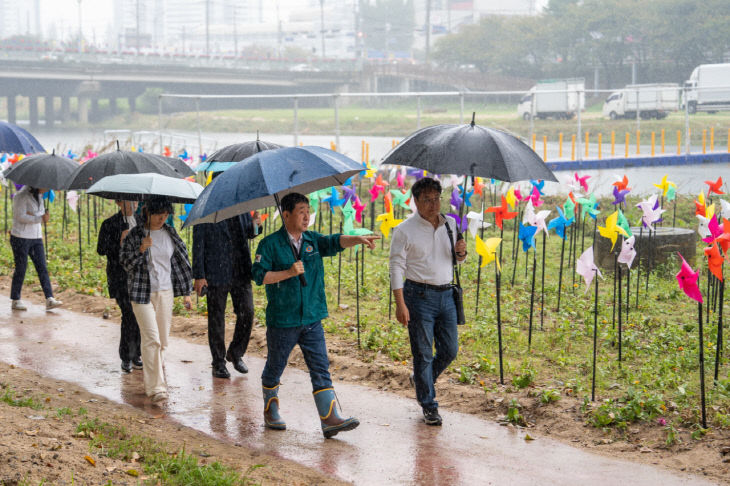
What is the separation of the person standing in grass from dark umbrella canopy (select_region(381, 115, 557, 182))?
4.84m

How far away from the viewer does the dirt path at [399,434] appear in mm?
4773

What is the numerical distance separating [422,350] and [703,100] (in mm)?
25697

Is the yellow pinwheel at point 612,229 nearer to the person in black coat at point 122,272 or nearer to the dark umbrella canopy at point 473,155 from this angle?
the dark umbrella canopy at point 473,155

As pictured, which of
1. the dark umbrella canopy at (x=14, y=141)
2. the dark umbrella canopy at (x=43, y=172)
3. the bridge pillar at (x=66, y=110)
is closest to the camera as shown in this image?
the dark umbrella canopy at (x=43, y=172)

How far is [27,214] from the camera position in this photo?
29.0 feet

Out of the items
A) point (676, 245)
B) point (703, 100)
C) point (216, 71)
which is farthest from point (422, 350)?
point (216, 71)

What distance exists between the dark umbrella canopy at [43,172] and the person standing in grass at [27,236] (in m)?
0.47

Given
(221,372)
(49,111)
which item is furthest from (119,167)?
(49,111)

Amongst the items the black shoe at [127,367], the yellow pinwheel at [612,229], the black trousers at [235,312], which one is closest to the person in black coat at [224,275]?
the black trousers at [235,312]

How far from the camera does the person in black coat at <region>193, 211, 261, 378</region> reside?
6.37 m

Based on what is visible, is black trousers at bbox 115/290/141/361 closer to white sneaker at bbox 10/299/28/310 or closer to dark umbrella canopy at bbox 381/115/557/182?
dark umbrella canopy at bbox 381/115/557/182

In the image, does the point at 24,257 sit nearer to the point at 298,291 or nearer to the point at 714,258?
the point at 298,291

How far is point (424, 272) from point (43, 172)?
4.57 meters

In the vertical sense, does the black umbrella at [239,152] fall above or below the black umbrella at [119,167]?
above
